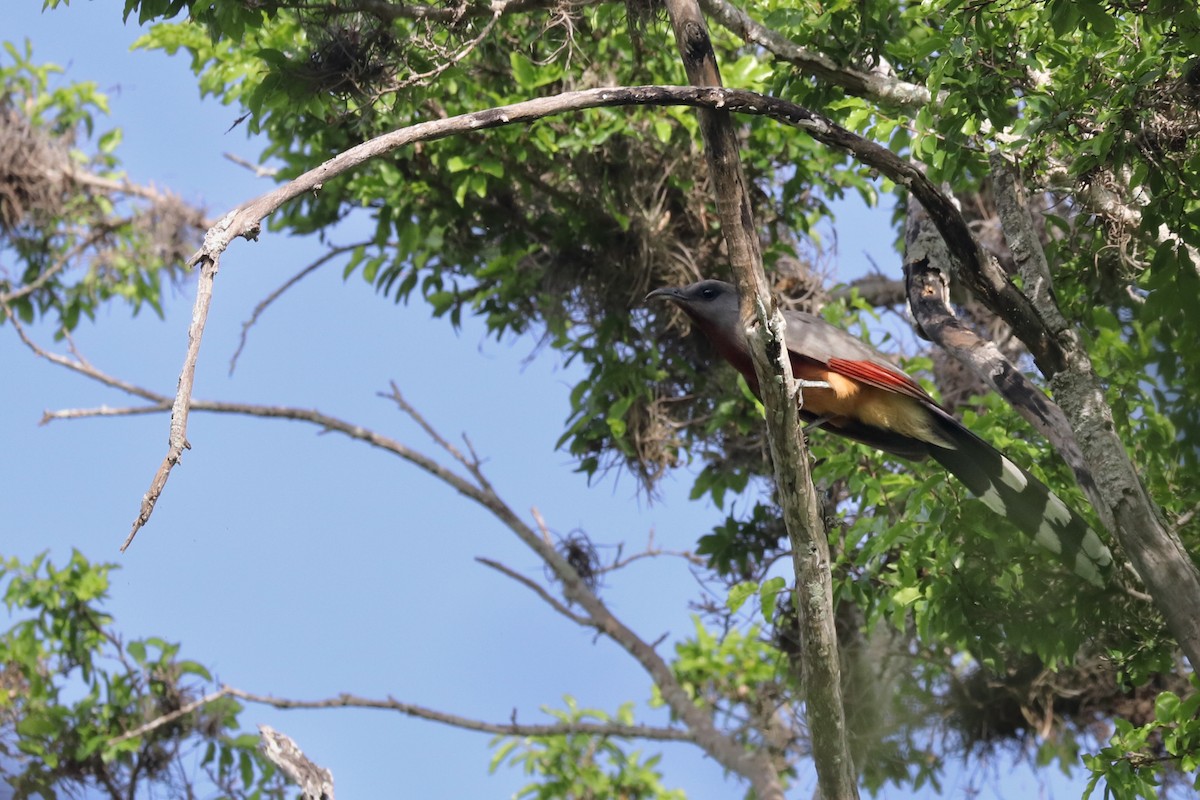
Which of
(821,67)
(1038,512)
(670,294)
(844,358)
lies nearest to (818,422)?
(844,358)

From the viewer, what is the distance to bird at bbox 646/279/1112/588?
4.23 metres

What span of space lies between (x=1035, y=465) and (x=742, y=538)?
234 cm

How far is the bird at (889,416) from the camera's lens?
423cm

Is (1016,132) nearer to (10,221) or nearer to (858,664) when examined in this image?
(858,664)

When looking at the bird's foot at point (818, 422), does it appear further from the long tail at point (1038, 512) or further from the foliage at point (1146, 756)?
the foliage at point (1146, 756)

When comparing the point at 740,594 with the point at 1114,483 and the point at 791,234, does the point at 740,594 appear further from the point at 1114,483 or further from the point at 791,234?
the point at 791,234

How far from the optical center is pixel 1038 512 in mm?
4227

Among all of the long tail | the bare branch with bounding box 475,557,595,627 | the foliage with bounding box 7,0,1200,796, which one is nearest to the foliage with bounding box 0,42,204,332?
the foliage with bounding box 7,0,1200,796

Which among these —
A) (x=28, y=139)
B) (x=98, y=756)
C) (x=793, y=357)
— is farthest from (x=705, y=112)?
(x=28, y=139)

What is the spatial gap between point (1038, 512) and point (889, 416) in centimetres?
72

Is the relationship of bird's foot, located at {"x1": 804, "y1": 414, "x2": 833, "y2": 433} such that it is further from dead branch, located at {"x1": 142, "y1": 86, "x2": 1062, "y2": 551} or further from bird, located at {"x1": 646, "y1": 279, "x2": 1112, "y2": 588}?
dead branch, located at {"x1": 142, "y1": 86, "x2": 1062, "y2": 551}

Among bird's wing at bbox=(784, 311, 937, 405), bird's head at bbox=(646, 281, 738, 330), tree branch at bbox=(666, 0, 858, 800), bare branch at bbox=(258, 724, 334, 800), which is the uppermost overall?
bird's head at bbox=(646, 281, 738, 330)

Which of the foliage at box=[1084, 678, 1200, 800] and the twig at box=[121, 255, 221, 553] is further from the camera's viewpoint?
the foliage at box=[1084, 678, 1200, 800]

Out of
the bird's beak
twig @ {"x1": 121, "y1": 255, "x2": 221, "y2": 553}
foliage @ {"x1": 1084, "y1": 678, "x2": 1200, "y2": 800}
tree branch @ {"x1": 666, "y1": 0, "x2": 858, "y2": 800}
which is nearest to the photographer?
twig @ {"x1": 121, "y1": 255, "x2": 221, "y2": 553}
